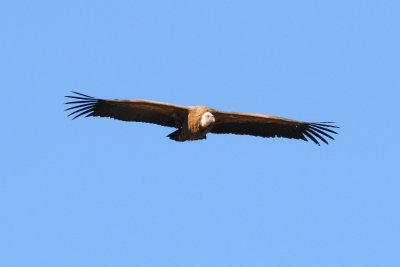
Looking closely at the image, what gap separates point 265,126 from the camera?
60.6 ft

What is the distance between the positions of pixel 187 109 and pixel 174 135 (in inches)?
25.2

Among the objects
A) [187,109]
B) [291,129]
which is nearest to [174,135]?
[187,109]

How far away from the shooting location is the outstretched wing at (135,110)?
55.0 feet

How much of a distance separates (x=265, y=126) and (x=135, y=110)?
323 centimetres

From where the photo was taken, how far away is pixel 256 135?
1855cm

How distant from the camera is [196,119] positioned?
17.1 meters

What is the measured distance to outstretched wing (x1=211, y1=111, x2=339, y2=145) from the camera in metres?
18.0

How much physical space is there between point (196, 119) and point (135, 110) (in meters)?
1.32

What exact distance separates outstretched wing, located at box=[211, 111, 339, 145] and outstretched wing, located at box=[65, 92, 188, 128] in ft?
3.22

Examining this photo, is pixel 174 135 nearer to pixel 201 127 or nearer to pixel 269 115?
pixel 201 127

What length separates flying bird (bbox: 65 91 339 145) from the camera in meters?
16.9

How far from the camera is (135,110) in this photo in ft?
56.1

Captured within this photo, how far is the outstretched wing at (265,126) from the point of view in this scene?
18.0 m

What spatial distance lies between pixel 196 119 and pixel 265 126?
2.09 m
